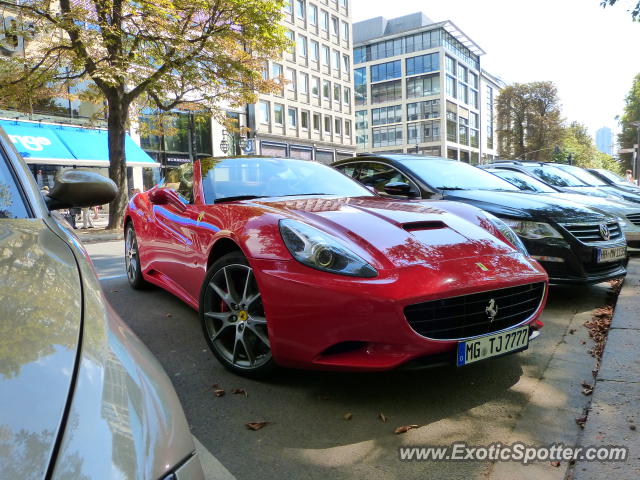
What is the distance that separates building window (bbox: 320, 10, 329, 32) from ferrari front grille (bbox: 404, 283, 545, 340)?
4995 cm

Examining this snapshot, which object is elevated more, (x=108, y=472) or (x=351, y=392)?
(x=108, y=472)

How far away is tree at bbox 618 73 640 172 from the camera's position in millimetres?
65544

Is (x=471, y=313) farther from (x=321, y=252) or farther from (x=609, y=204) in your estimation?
(x=609, y=204)

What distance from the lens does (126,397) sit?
0.93 meters

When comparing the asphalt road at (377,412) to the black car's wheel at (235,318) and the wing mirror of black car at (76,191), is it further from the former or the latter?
the wing mirror of black car at (76,191)

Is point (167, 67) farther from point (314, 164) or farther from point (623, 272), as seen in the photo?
point (623, 272)

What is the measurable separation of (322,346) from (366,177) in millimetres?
3966

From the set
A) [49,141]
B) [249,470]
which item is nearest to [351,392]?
[249,470]

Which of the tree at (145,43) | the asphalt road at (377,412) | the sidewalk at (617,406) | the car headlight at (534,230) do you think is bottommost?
the asphalt road at (377,412)

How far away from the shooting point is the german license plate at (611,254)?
4.71 metres

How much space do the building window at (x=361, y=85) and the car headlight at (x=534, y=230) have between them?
73564mm

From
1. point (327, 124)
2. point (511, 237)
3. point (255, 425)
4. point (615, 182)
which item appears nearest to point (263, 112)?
point (327, 124)

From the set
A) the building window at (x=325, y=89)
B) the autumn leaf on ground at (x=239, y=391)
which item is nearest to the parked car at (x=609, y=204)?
the autumn leaf on ground at (x=239, y=391)

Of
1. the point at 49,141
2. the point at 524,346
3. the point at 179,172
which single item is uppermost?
the point at 49,141
